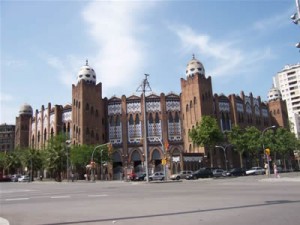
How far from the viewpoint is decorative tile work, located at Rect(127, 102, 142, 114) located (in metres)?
75.5

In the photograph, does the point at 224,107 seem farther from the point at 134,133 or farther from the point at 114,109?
the point at 114,109

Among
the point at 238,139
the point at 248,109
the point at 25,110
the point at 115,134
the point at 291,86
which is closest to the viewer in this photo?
the point at 238,139

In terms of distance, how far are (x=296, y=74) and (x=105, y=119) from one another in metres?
100

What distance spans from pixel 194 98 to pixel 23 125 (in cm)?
4899

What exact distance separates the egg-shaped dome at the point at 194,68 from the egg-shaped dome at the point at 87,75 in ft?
68.7

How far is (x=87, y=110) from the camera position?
73.0 meters

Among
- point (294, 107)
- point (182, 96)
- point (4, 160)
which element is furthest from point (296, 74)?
point (4, 160)

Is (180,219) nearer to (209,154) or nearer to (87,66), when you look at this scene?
(209,154)

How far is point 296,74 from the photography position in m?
145

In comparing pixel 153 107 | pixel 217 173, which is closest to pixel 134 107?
pixel 153 107

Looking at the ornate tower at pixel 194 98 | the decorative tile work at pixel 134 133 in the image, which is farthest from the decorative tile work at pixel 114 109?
the ornate tower at pixel 194 98

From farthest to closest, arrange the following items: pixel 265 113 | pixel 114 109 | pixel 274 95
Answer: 1. pixel 274 95
2. pixel 265 113
3. pixel 114 109

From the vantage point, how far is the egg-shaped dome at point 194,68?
75375 millimetres

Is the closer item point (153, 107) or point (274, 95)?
point (153, 107)
